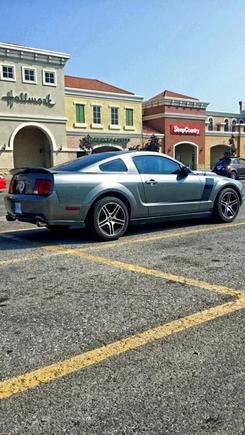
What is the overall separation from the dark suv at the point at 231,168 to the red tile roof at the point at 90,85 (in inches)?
638

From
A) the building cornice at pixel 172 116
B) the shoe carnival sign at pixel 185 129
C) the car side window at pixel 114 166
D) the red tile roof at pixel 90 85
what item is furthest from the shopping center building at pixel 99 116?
the car side window at pixel 114 166

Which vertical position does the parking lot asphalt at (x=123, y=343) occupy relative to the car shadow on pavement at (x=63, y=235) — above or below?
below

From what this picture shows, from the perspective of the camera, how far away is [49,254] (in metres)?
5.95

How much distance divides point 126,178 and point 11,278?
3.01 meters

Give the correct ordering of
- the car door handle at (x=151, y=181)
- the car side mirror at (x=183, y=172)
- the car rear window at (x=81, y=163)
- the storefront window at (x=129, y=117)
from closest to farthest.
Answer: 1. the car rear window at (x=81, y=163)
2. the car door handle at (x=151, y=181)
3. the car side mirror at (x=183, y=172)
4. the storefront window at (x=129, y=117)

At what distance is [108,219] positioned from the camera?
6.89 meters

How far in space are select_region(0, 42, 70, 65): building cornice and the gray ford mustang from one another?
2867 cm

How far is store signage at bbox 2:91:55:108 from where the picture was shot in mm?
32969

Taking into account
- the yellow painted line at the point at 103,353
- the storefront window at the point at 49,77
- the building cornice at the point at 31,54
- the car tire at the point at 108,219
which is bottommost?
the yellow painted line at the point at 103,353

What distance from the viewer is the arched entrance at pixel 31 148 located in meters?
36.8

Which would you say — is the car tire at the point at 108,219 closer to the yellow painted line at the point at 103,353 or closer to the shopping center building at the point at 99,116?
the yellow painted line at the point at 103,353

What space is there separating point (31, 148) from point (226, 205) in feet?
102

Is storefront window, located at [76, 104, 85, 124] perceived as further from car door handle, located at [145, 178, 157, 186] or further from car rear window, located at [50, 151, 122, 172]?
car door handle, located at [145, 178, 157, 186]

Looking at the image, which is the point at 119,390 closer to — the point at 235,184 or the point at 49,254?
the point at 49,254
